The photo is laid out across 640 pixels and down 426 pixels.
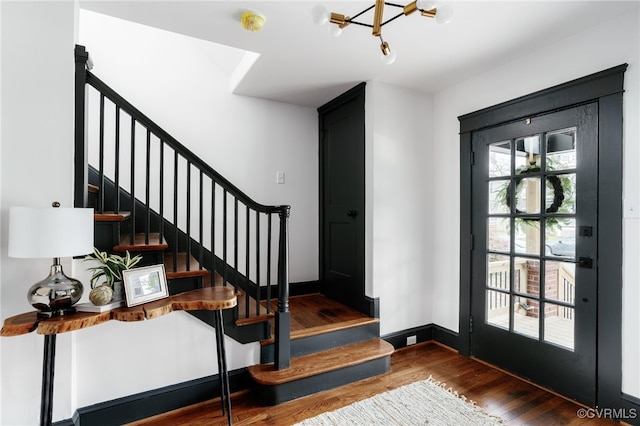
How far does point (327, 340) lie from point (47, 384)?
5.67 feet

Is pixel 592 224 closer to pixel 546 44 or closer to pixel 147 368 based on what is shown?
pixel 546 44

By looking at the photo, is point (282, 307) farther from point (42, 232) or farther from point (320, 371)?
point (42, 232)

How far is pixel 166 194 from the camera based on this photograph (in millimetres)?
3021

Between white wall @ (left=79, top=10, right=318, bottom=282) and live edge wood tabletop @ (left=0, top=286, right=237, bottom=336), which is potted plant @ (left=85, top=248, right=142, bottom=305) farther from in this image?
white wall @ (left=79, top=10, right=318, bottom=282)

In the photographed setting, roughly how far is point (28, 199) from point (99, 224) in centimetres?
35

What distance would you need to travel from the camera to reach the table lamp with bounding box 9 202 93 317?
136 centimetres

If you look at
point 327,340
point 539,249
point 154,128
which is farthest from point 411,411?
point 154,128

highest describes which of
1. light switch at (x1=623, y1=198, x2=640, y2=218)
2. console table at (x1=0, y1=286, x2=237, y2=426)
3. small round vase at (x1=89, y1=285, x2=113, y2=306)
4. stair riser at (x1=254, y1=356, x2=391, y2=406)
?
light switch at (x1=623, y1=198, x2=640, y2=218)

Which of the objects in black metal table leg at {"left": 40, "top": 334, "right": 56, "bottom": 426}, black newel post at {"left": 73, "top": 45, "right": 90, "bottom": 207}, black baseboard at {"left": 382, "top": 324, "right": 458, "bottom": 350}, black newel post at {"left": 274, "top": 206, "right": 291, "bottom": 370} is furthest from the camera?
black baseboard at {"left": 382, "top": 324, "right": 458, "bottom": 350}

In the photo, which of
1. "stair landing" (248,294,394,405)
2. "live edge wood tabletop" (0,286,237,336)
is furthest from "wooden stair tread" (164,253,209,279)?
Result: "stair landing" (248,294,394,405)

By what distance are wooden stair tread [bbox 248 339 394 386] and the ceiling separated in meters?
2.28

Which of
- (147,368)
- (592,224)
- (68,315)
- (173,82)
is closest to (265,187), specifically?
(173,82)

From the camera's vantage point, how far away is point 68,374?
1.75m

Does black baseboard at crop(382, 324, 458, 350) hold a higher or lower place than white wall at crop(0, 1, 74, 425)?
lower
